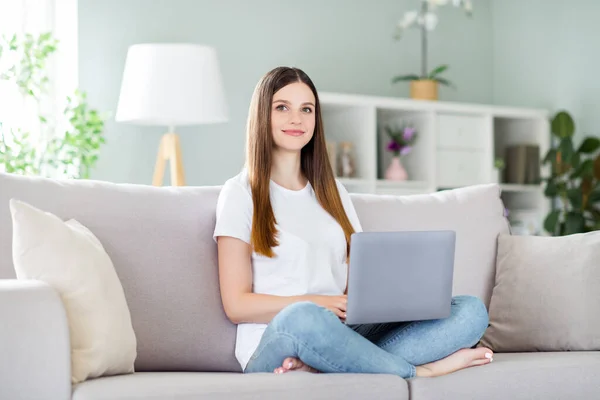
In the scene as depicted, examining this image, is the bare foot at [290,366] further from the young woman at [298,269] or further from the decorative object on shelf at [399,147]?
the decorative object on shelf at [399,147]

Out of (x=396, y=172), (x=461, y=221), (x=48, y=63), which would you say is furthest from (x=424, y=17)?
(x=461, y=221)

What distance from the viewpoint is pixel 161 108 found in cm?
364

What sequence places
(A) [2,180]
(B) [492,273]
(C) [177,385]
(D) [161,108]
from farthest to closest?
(D) [161,108] → (B) [492,273] → (A) [2,180] → (C) [177,385]

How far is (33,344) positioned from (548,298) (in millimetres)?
1398

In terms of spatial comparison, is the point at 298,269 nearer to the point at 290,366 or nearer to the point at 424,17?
the point at 290,366

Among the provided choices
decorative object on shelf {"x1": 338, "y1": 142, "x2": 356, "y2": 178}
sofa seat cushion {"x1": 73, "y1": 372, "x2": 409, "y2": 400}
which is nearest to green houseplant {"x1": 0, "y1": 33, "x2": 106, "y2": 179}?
decorative object on shelf {"x1": 338, "y1": 142, "x2": 356, "y2": 178}

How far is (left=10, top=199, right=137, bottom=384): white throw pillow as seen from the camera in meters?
1.77

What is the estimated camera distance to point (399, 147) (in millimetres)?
4988

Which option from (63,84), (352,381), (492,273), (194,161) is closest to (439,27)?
(194,161)

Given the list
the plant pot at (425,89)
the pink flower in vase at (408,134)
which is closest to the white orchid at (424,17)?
the plant pot at (425,89)

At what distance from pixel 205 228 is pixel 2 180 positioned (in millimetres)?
513

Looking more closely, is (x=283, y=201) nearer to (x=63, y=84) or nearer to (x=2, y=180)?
(x=2, y=180)

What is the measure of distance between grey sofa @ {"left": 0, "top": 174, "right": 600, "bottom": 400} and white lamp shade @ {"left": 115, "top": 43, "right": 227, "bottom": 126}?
1.37 meters

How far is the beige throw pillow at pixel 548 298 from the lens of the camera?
2318 millimetres
